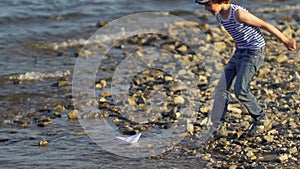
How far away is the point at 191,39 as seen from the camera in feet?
43.2

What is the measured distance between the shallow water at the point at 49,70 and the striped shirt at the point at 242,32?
1.42m

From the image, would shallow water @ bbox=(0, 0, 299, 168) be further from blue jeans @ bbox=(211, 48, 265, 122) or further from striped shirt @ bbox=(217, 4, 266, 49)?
striped shirt @ bbox=(217, 4, 266, 49)

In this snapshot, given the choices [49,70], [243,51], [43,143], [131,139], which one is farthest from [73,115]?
[49,70]

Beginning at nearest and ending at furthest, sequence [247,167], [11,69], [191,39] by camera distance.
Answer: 1. [247,167]
2. [11,69]
3. [191,39]

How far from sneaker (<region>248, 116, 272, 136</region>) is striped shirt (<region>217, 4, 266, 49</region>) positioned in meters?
0.90

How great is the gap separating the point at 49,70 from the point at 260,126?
4794 millimetres

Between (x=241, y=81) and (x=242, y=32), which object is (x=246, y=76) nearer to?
(x=241, y=81)

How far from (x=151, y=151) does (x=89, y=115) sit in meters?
1.55

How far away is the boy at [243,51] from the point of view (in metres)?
7.09

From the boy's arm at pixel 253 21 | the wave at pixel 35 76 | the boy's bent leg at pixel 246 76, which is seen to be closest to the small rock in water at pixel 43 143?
the boy's bent leg at pixel 246 76

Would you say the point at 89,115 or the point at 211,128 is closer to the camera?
the point at 211,128

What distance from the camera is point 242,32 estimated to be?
23.9ft

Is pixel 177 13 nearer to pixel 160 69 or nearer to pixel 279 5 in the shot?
pixel 279 5

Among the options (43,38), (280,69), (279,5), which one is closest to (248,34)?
(280,69)
